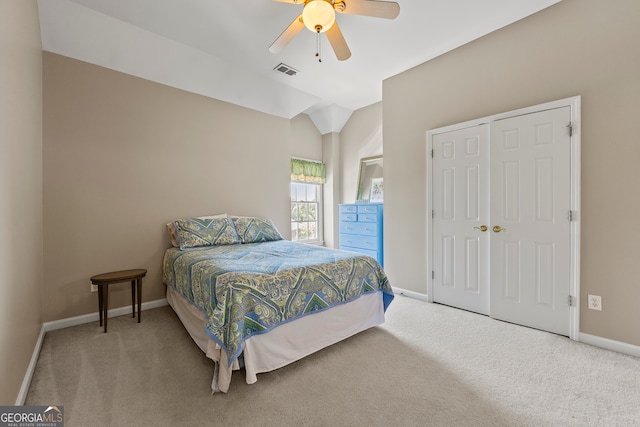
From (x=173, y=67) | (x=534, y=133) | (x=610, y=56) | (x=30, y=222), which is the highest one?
(x=173, y=67)

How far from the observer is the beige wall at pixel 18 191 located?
1.31 metres

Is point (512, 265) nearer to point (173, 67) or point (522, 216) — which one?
point (522, 216)

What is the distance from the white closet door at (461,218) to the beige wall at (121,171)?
2.66 metres

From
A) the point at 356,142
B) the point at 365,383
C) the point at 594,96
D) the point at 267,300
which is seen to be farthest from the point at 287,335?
the point at 356,142

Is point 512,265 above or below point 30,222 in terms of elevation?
below

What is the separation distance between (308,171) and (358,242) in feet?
5.75

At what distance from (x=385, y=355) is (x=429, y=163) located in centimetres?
221

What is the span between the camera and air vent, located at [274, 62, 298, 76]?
3412 mm

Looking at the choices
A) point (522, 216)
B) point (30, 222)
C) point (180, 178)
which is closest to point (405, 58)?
point (522, 216)

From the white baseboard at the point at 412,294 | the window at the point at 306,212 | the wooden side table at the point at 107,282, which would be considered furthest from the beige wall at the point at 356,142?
the wooden side table at the point at 107,282

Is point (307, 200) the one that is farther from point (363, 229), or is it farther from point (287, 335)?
point (287, 335)

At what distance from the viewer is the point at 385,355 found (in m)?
2.07

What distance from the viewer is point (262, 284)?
1.79m

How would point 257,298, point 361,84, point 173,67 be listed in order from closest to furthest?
1. point 257,298
2. point 173,67
3. point 361,84
